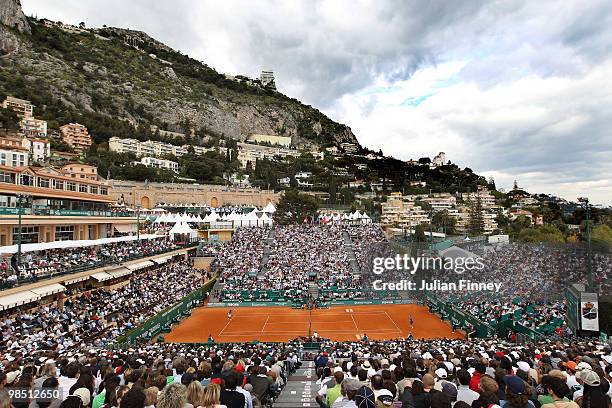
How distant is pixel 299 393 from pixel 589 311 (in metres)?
15.7

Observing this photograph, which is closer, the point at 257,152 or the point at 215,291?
the point at 215,291

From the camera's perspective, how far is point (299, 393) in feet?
31.2

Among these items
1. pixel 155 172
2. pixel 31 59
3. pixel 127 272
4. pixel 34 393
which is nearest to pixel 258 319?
pixel 127 272

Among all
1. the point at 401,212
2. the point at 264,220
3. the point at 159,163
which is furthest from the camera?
the point at 401,212

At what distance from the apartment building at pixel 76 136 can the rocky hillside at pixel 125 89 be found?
580 centimetres

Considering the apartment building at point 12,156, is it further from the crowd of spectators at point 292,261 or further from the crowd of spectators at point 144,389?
the crowd of spectators at point 144,389

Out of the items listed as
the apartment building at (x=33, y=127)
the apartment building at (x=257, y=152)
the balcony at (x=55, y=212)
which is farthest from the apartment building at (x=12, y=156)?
the apartment building at (x=257, y=152)

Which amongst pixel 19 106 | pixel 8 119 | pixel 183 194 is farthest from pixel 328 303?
pixel 19 106

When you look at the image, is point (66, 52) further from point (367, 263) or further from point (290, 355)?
point (290, 355)

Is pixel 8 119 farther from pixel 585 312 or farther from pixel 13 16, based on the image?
pixel 585 312

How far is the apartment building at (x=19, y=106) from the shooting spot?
278ft

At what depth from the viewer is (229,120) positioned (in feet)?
508

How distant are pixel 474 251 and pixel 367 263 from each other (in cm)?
955

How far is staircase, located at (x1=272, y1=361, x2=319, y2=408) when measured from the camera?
836cm
